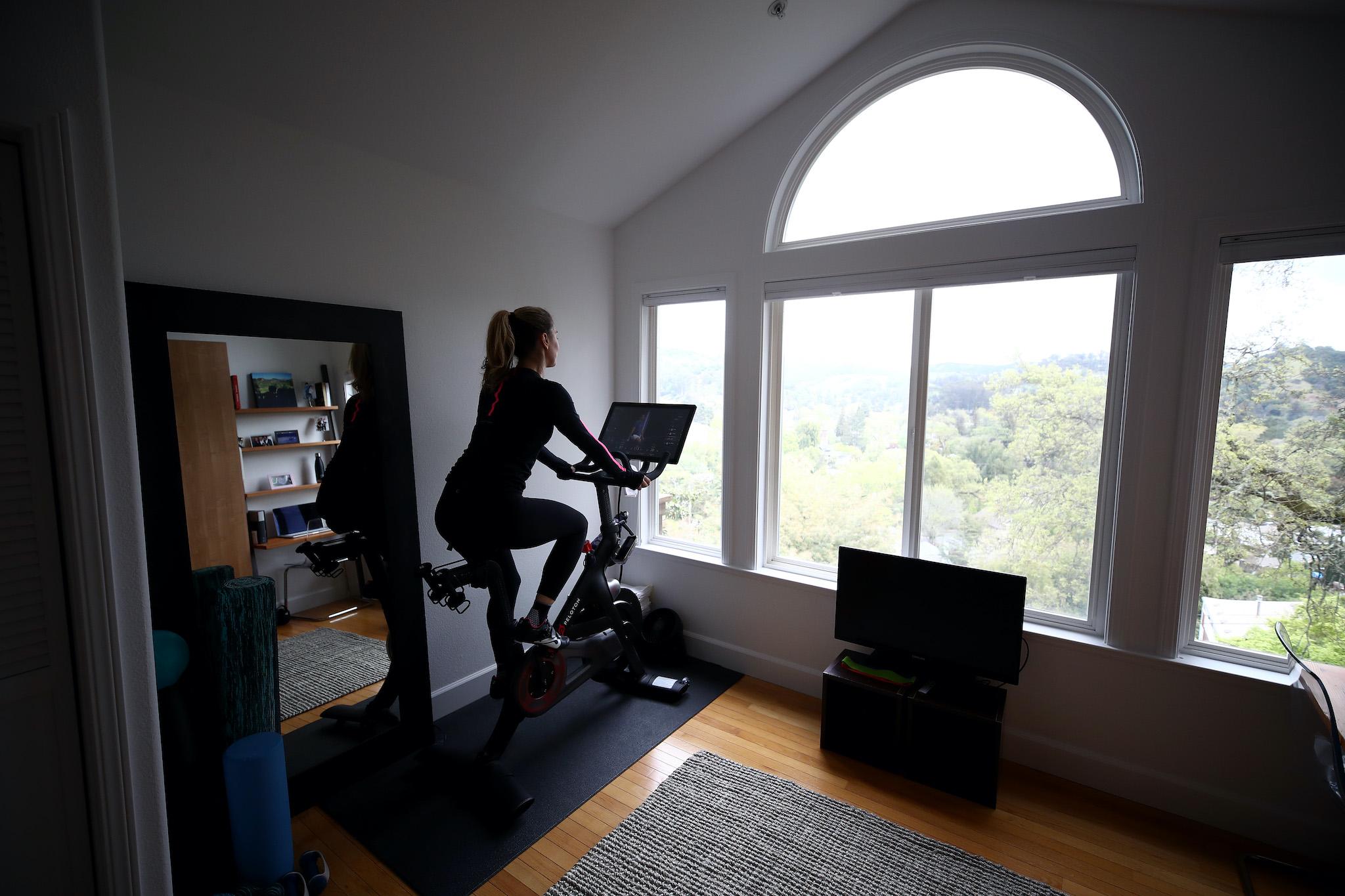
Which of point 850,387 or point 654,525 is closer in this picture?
point 850,387

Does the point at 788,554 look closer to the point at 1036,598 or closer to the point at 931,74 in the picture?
the point at 1036,598

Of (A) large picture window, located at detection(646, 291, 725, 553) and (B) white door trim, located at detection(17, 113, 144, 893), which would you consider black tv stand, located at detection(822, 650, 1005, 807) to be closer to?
(A) large picture window, located at detection(646, 291, 725, 553)

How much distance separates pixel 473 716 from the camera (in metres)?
2.87

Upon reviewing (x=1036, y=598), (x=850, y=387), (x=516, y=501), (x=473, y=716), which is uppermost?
(x=850, y=387)

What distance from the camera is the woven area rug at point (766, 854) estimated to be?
6.29 ft

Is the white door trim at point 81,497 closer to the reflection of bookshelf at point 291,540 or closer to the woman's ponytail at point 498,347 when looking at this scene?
the reflection of bookshelf at point 291,540

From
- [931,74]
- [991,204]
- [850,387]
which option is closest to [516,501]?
[850,387]

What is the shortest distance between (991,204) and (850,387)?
99cm

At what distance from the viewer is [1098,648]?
92.8 inches

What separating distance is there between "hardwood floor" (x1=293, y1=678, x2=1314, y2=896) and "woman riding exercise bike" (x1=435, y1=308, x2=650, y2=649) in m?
0.76

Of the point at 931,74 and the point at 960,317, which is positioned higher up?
the point at 931,74

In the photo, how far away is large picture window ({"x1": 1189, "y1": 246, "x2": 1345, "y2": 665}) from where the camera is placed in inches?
80.1

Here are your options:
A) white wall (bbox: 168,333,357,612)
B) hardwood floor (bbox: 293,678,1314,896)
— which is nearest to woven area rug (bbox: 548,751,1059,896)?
hardwood floor (bbox: 293,678,1314,896)

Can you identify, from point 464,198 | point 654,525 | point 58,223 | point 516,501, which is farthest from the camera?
point 654,525
